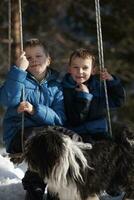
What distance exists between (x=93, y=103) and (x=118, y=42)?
33.1 feet

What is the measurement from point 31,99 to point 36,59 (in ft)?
1.15

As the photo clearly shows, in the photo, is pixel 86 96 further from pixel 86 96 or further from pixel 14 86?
pixel 14 86

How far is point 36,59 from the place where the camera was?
502 centimetres

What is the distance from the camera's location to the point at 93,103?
5031mm

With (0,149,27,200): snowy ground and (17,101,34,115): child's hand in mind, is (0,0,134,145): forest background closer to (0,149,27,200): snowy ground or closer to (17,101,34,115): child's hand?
(0,149,27,200): snowy ground

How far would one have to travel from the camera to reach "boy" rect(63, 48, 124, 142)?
4.97 m

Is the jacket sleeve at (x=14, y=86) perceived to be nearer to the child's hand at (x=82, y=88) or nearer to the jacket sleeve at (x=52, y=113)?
the jacket sleeve at (x=52, y=113)

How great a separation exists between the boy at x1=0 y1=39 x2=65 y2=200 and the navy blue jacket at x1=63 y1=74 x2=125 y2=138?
84mm

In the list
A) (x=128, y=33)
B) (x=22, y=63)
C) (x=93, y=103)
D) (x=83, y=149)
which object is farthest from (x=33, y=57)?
(x=128, y=33)

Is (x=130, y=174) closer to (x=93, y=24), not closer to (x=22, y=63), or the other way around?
(x=22, y=63)

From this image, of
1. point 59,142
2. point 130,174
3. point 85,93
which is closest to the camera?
point 59,142

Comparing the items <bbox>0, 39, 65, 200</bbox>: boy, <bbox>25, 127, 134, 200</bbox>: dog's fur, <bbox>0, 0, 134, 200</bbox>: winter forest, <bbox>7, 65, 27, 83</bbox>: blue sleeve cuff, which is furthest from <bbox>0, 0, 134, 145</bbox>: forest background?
<bbox>25, 127, 134, 200</bbox>: dog's fur

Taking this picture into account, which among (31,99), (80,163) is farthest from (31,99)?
(80,163)

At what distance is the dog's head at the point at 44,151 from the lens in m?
4.27
